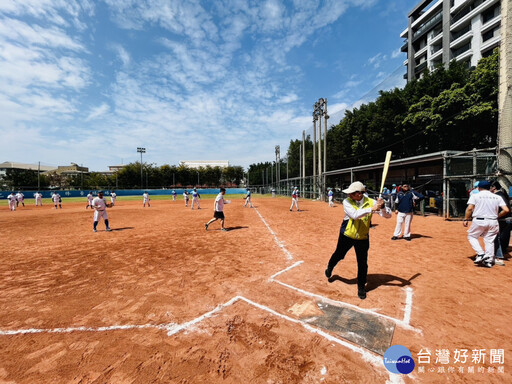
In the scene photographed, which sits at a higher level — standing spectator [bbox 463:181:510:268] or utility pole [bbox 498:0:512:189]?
utility pole [bbox 498:0:512:189]

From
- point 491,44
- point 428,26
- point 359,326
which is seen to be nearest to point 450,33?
point 428,26

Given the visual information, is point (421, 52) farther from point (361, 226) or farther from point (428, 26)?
point (361, 226)

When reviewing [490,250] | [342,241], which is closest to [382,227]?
[490,250]

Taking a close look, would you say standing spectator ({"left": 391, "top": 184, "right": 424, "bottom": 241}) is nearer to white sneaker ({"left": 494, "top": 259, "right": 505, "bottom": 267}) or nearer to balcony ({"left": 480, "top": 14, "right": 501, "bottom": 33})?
white sneaker ({"left": 494, "top": 259, "right": 505, "bottom": 267})

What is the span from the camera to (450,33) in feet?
122

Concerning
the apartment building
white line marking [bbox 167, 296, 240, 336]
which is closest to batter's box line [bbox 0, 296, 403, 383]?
white line marking [bbox 167, 296, 240, 336]

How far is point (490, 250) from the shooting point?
17.7 ft

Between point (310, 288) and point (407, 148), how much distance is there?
29.9 metres

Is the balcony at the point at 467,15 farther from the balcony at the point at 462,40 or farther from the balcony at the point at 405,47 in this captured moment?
the balcony at the point at 405,47

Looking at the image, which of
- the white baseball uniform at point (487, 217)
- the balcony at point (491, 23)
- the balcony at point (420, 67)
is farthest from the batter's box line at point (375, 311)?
the balcony at point (420, 67)

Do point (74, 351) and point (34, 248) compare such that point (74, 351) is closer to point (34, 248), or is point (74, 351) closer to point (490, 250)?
point (34, 248)

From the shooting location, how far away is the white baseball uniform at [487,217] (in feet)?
17.0

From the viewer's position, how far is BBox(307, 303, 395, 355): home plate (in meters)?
2.92

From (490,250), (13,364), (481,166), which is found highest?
(481,166)
